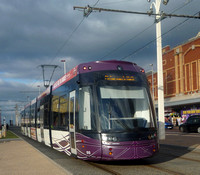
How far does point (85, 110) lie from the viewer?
948cm

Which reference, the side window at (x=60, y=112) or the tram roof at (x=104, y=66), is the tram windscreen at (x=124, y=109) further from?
the side window at (x=60, y=112)

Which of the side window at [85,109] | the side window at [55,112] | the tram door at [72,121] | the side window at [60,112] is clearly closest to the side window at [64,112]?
the side window at [60,112]

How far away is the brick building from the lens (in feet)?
160

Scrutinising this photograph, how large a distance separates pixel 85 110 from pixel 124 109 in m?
1.20

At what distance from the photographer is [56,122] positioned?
12.8 meters

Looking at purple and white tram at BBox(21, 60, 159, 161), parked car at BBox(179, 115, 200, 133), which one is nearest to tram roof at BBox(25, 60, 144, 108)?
purple and white tram at BBox(21, 60, 159, 161)

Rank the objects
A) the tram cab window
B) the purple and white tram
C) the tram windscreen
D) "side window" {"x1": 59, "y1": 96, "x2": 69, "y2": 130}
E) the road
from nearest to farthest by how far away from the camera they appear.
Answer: the road
the purple and white tram
the tram windscreen
the tram cab window
"side window" {"x1": 59, "y1": 96, "x2": 69, "y2": 130}

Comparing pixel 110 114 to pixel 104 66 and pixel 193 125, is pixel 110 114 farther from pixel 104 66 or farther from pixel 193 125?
pixel 193 125

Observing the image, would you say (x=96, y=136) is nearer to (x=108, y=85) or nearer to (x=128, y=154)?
(x=128, y=154)

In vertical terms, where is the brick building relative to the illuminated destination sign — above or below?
above

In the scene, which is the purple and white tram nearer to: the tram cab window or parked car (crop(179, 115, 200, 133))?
the tram cab window

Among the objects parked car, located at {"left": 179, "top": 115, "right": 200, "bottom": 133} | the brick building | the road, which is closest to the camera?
the road

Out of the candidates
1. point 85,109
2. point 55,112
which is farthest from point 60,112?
point 85,109

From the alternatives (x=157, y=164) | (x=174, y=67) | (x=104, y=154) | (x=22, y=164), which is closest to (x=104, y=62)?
(x=104, y=154)
